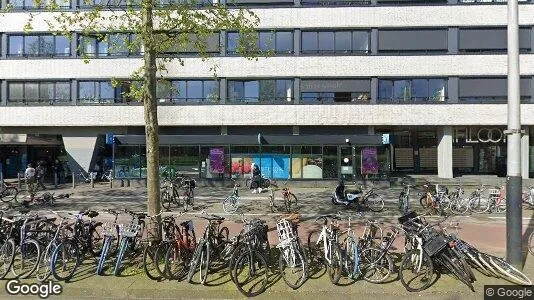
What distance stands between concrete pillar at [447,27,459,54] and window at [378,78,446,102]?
1907mm

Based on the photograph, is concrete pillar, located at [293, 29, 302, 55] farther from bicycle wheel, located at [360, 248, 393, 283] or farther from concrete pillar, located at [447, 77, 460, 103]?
bicycle wheel, located at [360, 248, 393, 283]

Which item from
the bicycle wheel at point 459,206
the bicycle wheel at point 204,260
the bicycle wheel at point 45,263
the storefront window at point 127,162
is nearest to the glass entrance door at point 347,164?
the bicycle wheel at point 459,206

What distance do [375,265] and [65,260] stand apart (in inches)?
188

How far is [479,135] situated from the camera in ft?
84.6

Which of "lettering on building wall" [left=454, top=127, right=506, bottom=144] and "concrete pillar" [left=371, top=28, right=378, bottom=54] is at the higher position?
"concrete pillar" [left=371, top=28, right=378, bottom=54]

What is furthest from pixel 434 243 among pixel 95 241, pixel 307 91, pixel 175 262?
pixel 307 91

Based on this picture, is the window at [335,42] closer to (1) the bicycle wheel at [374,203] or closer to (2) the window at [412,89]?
(2) the window at [412,89]

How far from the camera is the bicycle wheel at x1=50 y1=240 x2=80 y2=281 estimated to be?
581 cm

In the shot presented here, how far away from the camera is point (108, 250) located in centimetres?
623

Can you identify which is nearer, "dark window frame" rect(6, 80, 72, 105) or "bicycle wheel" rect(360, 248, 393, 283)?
"bicycle wheel" rect(360, 248, 393, 283)

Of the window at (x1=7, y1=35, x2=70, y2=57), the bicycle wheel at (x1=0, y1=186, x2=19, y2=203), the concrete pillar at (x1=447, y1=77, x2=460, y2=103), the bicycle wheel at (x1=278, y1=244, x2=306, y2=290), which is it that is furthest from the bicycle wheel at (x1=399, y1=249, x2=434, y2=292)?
the window at (x1=7, y1=35, x2=70, y2=57)

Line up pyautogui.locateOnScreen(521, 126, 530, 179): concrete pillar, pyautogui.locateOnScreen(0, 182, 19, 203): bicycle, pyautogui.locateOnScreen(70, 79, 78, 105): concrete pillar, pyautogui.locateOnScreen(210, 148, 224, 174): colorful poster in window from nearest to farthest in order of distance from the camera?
pyautogui.locateOnScreen(0, 182, 19, 203): bicycle < pyautogui.locateOnScreen(210, 148, 224, 174): colorful poster in window < pyautogui.locateOnScreen(521, 126, 530, 179): concrete pillar < pyautogui.locateOnScreen(70, 79, 78, 105): concrete pillar

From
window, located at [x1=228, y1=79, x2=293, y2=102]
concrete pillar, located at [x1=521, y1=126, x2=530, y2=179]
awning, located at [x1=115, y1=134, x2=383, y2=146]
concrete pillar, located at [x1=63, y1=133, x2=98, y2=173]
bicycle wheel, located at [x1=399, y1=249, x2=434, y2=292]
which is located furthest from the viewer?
concrete pillar, located at [x1=63, y1=133, x2=98, y2=173]

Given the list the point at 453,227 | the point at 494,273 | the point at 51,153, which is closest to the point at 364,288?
the point at 494,273
